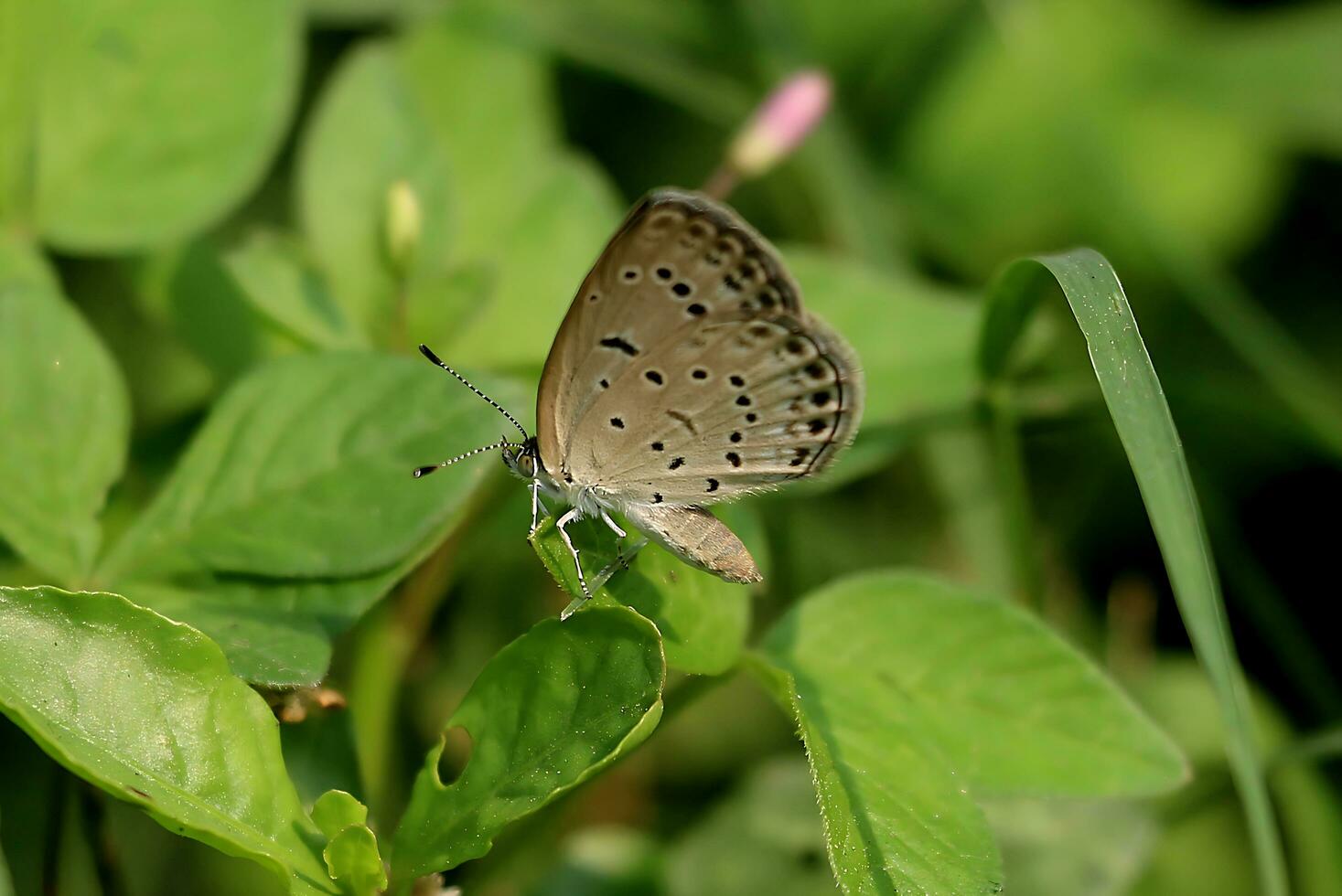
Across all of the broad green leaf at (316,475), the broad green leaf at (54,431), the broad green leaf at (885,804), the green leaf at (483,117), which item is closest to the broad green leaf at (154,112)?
the green leaf at (483,117)

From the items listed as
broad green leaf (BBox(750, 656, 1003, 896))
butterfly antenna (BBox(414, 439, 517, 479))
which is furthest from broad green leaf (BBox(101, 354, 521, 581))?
broad green leaf (BBox(750, 656, 1003, 896))

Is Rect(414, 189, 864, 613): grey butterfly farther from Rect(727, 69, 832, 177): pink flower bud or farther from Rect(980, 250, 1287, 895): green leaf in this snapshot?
Rect(727, 69, 832, 177): pink flower bud

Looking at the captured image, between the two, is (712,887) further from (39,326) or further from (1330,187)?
(1330,187)

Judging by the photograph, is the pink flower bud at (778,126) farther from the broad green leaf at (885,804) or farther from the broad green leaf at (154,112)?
the broad green leaf at (885,804)

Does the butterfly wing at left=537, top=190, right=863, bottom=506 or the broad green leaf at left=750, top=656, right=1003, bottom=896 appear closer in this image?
the broad green leaf at left=750, top=656, right=1003, bottom=896

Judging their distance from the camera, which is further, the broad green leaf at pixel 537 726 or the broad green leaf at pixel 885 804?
the broad green leaf at pixel 885 804

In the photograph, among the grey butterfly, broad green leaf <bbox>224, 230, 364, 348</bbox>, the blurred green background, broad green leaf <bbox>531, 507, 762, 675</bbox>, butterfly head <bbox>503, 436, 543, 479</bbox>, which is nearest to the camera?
broad green leaf <bbox>531, 507, 762, 675</bbox>
